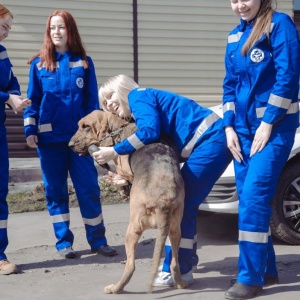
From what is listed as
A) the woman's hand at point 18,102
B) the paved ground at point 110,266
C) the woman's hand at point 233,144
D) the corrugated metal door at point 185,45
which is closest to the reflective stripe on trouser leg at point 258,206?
the woman's hand at point 233,144

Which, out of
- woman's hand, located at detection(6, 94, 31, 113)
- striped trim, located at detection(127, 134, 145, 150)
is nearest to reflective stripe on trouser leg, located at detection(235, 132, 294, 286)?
striped trim, located at detection(127, 134, 145, 150)

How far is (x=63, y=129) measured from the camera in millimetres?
6203

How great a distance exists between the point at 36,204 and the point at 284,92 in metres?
4.87

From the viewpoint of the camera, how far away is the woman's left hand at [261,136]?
4773 millimetres

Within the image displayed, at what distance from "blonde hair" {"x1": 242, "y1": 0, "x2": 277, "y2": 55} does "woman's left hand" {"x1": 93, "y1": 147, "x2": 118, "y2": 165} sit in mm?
1116

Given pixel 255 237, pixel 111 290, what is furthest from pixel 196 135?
pixel 111 290

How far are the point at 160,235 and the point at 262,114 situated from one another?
1076 millimetres

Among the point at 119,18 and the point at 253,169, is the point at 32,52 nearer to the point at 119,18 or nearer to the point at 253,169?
the point at 119,18

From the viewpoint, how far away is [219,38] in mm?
13016

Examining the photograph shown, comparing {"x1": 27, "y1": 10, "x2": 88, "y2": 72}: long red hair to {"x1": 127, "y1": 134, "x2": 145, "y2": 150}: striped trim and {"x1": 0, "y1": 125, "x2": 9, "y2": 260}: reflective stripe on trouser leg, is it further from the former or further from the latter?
{"x1": 127, "y1": 134, "x2": 145, "y2": 150}: striped trim

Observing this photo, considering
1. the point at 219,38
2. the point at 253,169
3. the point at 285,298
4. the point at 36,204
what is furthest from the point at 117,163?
the point at 219,38

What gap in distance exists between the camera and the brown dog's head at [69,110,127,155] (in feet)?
17.3

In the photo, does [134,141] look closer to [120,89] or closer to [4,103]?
[120,89]

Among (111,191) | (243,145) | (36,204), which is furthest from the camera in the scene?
(111,191)
